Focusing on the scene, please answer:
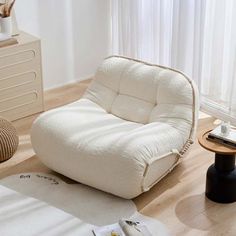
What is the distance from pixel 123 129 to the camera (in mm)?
3445

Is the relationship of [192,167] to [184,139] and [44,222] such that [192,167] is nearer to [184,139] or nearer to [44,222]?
[184,139]

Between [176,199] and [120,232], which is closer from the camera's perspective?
[120,232]

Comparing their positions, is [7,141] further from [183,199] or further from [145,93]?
[183,199]

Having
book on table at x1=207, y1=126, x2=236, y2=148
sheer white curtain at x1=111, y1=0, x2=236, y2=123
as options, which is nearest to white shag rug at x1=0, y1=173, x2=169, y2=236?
book on table at x1=207, y1=126, x2=236, y2=148

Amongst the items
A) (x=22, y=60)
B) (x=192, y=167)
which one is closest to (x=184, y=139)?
(x=192, y=167)

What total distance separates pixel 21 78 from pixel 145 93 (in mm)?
1033

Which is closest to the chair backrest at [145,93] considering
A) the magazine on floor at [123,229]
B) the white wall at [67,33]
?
the magazine on floor at [123,229]

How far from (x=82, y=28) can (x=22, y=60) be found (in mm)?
869

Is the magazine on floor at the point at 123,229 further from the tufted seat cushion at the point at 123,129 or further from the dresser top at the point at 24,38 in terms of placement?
the dresser top at the point at 24,38

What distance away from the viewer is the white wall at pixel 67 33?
4.53 meters

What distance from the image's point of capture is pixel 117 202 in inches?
129

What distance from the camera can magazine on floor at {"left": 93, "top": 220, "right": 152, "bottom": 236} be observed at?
9.69ft

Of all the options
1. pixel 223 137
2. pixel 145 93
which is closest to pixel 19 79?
pixel 145 93

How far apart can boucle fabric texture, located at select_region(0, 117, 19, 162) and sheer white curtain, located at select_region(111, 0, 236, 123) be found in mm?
1398
